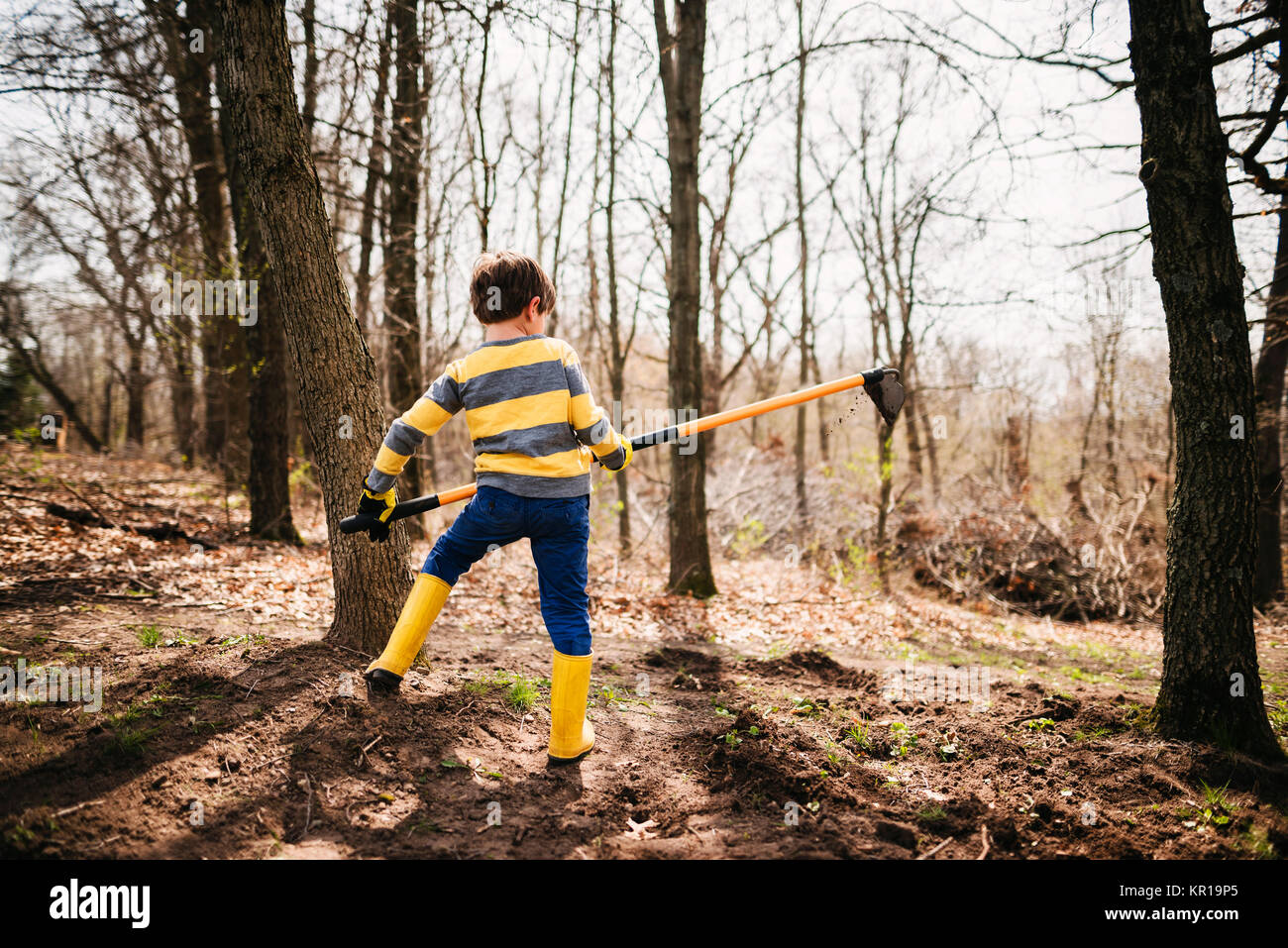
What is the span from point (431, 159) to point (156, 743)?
31.8ft

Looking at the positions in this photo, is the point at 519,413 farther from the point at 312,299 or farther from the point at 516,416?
the point at 312,299

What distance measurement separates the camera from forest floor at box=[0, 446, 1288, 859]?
244cm

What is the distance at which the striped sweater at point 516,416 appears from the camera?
2.93 meters

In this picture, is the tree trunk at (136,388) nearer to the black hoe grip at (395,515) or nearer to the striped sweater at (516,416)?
the black hoe grip at (395,515)

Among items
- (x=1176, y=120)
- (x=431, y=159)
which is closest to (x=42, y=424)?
(x=431, y=159)

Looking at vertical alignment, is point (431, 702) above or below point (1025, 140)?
below

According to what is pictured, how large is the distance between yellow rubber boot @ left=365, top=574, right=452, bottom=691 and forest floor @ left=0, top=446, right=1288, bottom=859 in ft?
0.39

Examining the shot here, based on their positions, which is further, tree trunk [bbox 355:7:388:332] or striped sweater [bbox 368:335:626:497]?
tree trunk [bbox 355:7:388:332]

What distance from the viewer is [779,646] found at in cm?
586

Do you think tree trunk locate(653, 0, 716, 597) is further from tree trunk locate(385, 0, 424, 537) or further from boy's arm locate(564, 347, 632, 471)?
boy's arm locate(564, 347, 632, 471)

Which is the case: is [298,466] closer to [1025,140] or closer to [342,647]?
[342,647]

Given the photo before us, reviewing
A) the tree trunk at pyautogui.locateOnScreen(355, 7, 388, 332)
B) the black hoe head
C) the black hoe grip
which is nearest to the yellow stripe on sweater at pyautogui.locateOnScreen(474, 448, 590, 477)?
the black hoe grip

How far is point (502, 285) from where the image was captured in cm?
296

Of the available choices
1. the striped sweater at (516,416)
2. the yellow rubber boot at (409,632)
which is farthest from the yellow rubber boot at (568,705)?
the striped sweater at (516,416)
